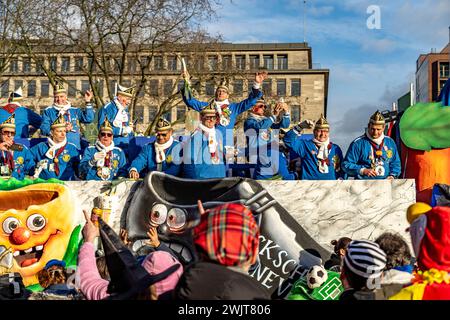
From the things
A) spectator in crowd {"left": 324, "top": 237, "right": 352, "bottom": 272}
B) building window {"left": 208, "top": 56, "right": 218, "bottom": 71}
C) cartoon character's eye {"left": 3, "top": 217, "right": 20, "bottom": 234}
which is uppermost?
building window {"left": 208, "top": 56, "right": 218, "bottom": 71}

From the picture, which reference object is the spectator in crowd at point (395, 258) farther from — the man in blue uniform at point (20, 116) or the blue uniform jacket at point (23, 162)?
the man in blue uniform at point (20, 116)

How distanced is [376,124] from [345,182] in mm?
979

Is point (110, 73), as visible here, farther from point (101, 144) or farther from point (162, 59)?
point (101, 144)

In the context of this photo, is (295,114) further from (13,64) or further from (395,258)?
(395,258)

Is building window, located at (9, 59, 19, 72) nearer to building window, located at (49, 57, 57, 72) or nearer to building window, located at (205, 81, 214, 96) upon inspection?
building window, located at (49, 57, 57, 72)

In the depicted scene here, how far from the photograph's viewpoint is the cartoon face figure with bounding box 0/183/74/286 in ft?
23.2

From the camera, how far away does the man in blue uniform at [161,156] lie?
7777mm

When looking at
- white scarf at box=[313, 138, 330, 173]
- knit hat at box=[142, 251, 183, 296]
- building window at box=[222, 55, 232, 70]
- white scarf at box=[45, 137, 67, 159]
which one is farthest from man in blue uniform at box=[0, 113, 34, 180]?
building window at box=[222, 55, 232, 70]

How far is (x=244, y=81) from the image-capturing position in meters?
23.6

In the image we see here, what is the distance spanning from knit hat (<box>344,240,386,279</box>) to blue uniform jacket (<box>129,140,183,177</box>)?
419 cm

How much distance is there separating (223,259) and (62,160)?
Result: 18.6 ft

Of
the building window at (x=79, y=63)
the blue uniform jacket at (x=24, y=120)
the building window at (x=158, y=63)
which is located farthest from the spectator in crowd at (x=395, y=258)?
the building window at (x=158, y=63)

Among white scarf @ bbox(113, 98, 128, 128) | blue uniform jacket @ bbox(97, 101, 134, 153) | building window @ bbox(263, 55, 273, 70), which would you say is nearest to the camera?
blue uniform jacket @ bbox(97, 101, 134, 153)
